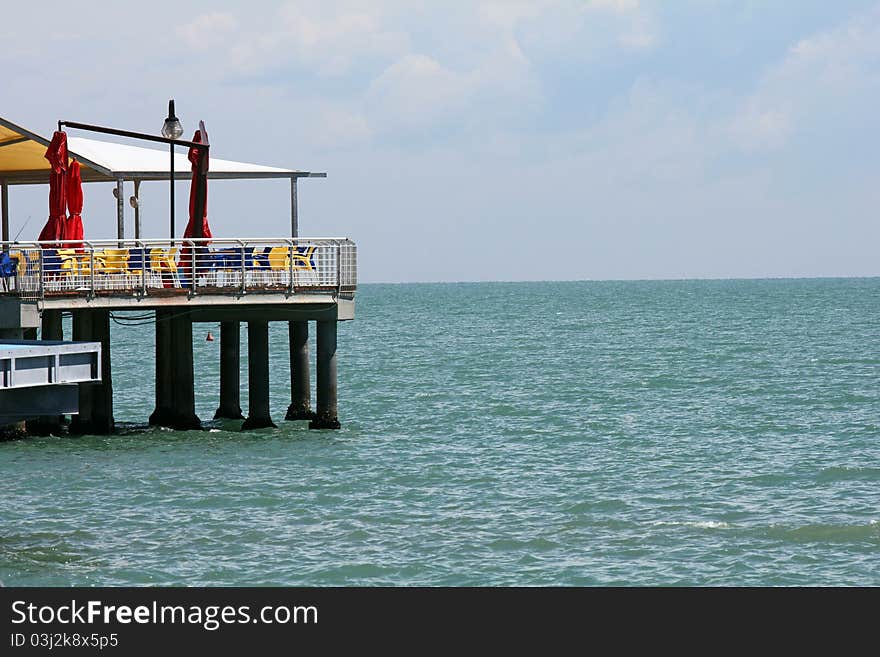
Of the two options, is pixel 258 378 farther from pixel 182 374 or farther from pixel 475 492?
pixel 475 492

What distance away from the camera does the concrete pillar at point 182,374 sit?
84.0ft

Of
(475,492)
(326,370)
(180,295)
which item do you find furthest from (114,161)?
(475,492)

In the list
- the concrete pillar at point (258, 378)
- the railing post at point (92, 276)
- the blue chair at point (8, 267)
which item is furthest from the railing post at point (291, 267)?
the blue chair at point (8, 267)

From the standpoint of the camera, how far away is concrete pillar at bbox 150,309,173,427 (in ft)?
85.2

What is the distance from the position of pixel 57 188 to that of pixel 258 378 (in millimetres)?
4911

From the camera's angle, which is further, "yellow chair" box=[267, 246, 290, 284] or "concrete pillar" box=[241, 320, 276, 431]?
"concrete pillar" box=[241, 320, 276, 431]

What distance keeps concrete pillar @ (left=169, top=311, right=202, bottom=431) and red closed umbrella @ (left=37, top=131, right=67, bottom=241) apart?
264 cm

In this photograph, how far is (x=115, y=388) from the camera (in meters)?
40.9

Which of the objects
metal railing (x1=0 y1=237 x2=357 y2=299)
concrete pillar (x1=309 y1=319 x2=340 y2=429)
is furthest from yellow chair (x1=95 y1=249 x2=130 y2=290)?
concrete pillar (x1=309 y1=319 x2=340 y2=429)

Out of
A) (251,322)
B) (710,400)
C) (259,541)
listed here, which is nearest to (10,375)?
(259,541)

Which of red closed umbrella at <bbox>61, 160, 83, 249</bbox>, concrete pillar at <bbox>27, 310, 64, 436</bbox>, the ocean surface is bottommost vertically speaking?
the ocean surface

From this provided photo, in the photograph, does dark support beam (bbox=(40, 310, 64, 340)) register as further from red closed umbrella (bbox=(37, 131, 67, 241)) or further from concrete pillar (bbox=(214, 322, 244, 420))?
concrete pillar (bbox=(214, 322, 244, 420))

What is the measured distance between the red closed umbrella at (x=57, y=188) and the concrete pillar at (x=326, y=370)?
491 centimetres
